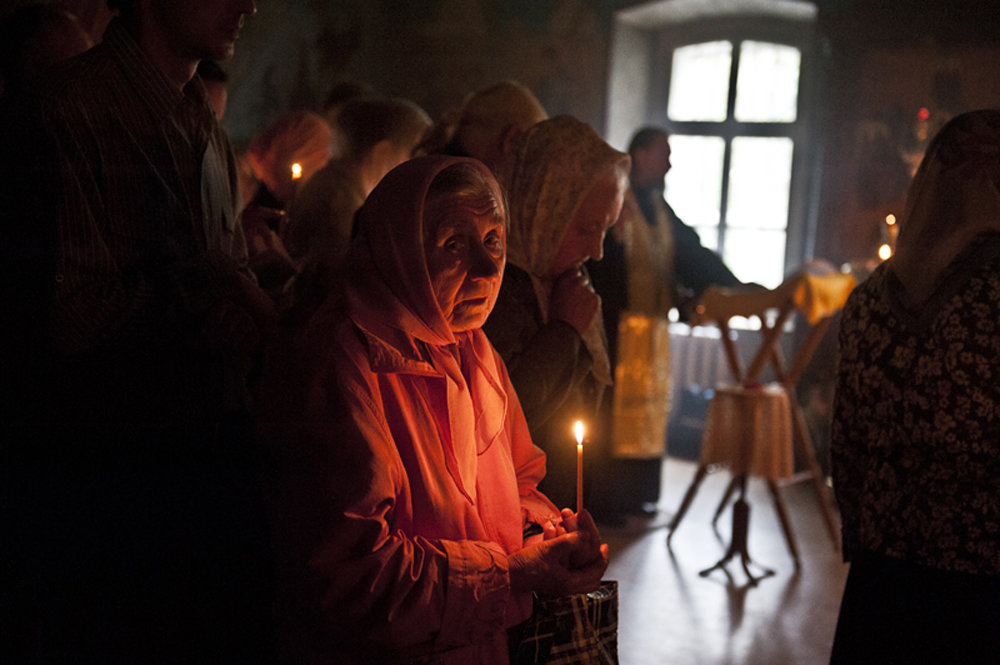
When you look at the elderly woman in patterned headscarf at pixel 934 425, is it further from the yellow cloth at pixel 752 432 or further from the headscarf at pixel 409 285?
the yellow cloth at pixel 752 432

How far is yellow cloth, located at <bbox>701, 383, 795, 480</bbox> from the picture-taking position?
A: 4895 millimetres

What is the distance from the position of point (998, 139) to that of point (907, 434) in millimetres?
808

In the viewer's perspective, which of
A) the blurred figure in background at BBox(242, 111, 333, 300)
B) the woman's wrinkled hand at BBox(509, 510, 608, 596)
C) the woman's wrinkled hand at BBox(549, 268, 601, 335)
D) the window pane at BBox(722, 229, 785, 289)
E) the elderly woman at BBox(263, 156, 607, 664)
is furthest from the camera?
the window pane at BBox(722, 229, 785, 289)

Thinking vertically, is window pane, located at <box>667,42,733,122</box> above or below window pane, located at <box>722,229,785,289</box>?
above

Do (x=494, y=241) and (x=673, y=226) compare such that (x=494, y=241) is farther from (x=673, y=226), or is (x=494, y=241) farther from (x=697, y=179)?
(x=697, y=179)

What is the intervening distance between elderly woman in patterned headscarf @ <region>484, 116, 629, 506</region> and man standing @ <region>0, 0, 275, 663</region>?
2.34 ft

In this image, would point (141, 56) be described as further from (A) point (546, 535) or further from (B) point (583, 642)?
(B) point (583, 642)


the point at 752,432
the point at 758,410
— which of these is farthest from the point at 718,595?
the point at 758,410

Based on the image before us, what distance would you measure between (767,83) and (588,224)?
821 centimetres

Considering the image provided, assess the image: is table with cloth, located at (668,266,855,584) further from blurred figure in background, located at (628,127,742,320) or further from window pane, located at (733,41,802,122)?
window pane, located at (733,41,802,122)

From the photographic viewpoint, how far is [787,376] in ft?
17.4

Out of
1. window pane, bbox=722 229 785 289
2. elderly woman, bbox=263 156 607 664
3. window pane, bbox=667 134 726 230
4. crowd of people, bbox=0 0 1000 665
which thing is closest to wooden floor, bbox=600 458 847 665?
crowd of people, bbox=0 0 1000 665

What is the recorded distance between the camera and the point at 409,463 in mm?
1444

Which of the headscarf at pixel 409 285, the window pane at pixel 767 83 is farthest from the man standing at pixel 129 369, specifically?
the window pane at pixel 767 83
